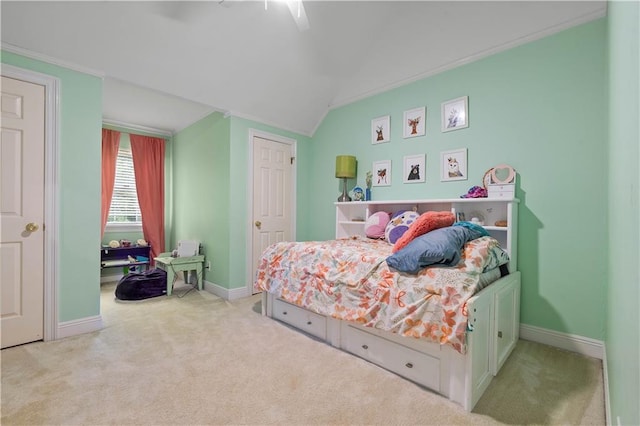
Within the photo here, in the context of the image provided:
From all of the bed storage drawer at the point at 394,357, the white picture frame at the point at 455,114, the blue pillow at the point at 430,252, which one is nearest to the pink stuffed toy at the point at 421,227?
the blue pillow at the point at 430,252

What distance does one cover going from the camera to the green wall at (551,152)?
2.10 metres

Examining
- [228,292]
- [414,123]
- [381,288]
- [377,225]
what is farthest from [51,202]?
[414,123]

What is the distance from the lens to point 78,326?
238 centimetres

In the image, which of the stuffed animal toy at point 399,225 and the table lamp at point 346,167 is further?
the table lamp at point 346,167

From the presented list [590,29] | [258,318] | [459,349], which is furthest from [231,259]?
[590,29]

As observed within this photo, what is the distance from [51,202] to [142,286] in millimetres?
1460

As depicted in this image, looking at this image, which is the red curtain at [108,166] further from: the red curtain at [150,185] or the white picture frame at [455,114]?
the white picture frame at [455,114]

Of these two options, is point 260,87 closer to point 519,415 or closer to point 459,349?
point 459,349

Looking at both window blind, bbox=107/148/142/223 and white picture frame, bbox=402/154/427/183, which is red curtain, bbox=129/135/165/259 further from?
white picture frame, bbox=402/154/427/183

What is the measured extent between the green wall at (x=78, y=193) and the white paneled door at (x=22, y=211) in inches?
4.8

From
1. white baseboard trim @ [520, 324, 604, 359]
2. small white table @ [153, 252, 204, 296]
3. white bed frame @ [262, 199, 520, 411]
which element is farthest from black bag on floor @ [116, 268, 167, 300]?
white baseboard trim @ [520, 324, 604, 359]

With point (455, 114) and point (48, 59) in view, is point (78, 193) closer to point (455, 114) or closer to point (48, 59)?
point (48, 59)

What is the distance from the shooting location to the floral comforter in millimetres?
1518

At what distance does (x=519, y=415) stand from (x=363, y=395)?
2.60 ft
